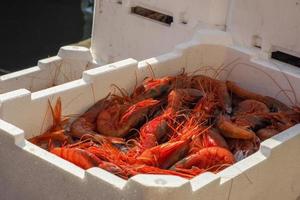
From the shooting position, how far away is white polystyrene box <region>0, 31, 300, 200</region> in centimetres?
307

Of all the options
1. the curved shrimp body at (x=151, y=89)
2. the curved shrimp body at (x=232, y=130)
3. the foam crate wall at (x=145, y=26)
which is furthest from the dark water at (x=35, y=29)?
the curved shrimp body at (x=232, y=130)

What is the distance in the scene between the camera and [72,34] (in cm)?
957

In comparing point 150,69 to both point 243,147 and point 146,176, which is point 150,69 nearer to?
point 243,147

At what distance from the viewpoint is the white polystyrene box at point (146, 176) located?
307cm

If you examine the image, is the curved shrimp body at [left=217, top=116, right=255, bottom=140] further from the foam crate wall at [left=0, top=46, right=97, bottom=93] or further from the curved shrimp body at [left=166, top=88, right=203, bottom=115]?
the foam crate wall at [left=0, top=46, right=97, bottom=93]

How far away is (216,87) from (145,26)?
1.04 m

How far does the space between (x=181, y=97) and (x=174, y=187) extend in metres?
1.34

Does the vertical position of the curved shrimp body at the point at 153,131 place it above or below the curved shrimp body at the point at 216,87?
below

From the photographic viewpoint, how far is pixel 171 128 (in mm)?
3949

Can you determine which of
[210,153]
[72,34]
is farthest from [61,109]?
[72,34]

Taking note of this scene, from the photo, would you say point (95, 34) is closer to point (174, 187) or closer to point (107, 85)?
point (107, 85)

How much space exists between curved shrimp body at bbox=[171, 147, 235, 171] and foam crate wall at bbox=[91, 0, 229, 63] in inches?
58.3

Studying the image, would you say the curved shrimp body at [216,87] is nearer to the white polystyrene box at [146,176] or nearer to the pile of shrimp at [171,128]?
the pile of shrimp at [171,128]

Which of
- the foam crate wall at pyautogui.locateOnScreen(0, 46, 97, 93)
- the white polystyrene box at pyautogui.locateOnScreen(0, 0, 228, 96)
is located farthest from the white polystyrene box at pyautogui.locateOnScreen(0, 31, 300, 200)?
the foam crate wall at pyautogui.locateOnScreen(0, 46, 97, 93)
